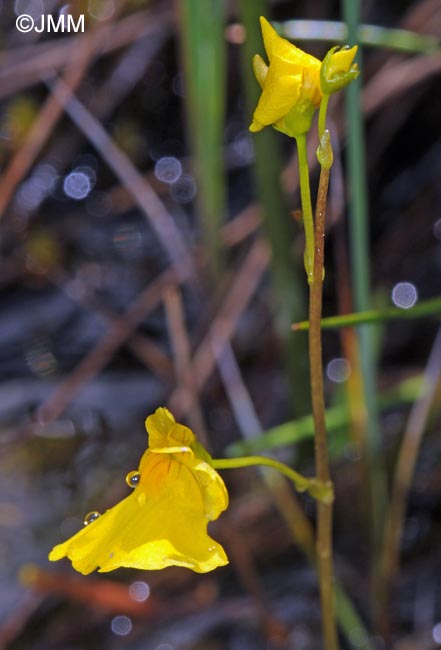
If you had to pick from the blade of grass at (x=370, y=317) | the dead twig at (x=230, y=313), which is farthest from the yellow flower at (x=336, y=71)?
the dead twig at (x=230, y=313)

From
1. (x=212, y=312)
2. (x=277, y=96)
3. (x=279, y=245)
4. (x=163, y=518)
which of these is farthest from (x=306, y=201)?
(x=212, y=312)

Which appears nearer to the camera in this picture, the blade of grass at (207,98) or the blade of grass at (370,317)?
the blade of grass at (370,317)

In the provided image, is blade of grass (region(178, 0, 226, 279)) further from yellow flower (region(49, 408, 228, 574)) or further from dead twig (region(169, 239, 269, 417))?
yellow flower (region(49, 408, 228, 574))

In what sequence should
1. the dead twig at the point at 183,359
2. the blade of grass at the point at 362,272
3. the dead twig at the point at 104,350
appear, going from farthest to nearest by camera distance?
1. the dead twig at the point at 104,350
2. the dead twig at the point at 183,359
3. the blade of grass at the point at 362,272

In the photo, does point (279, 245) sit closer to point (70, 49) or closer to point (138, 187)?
point (138, 187)

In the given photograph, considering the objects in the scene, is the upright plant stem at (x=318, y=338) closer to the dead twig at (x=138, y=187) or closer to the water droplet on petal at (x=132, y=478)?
the water droplet on petal at (x=132, y=478)

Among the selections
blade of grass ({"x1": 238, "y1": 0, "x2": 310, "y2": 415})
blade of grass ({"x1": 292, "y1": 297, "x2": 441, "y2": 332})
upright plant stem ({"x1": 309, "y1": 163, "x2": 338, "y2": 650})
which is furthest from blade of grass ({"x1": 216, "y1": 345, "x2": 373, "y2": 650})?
blade of grass ({"x1": 292, "y1": 297, "x2": 441, "y2": 332})

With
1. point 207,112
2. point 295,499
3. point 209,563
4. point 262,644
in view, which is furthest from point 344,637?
point 207,112
